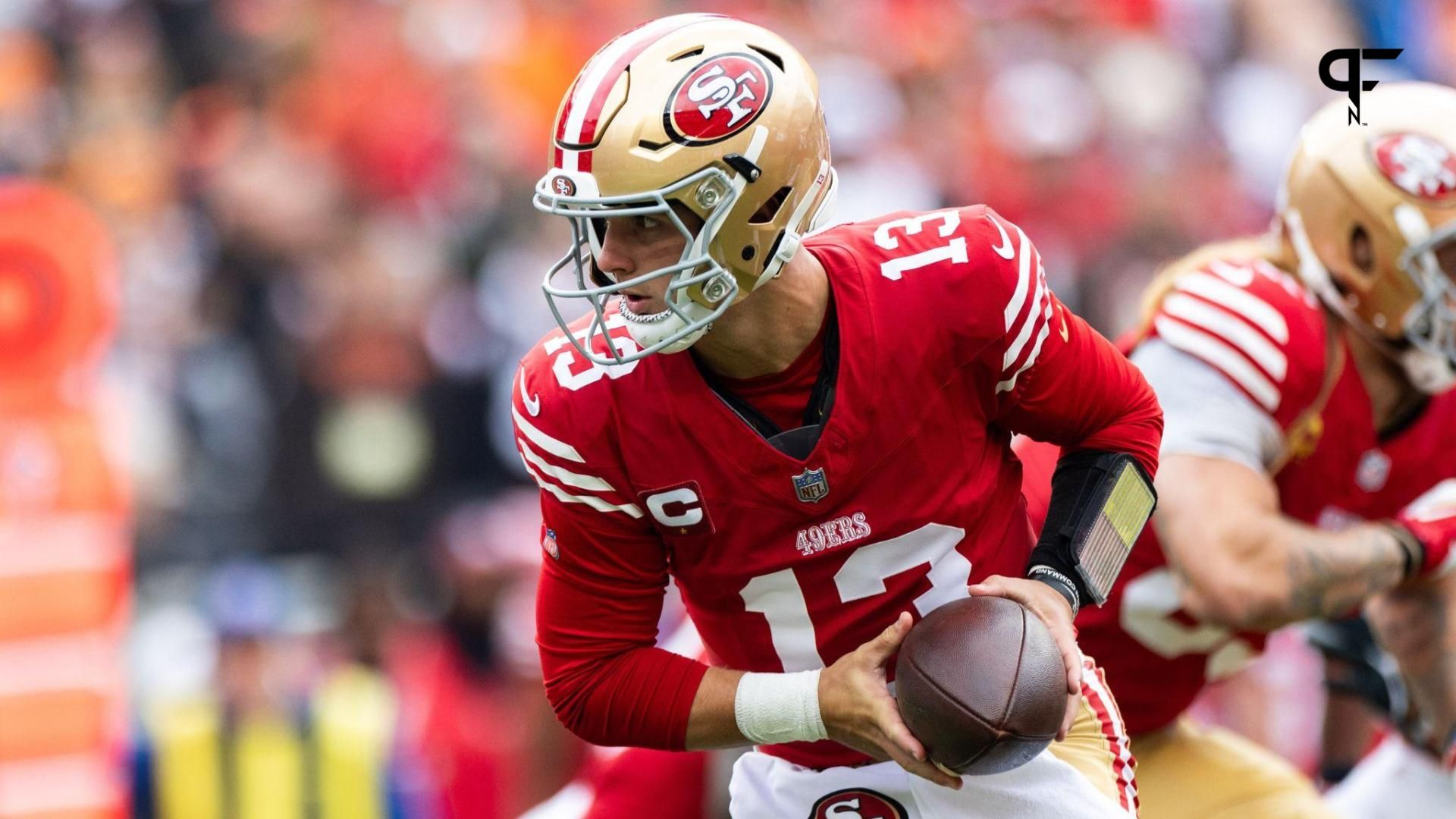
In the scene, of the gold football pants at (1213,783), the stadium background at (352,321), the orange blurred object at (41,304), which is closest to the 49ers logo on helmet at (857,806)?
the gold football pants at (1213,783)

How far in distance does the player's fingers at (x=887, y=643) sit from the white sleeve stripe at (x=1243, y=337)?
1.18 meters

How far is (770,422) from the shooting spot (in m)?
3.03

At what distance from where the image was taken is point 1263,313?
12.2ft

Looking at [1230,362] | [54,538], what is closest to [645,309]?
[1230,362]

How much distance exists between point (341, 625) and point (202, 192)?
204cm

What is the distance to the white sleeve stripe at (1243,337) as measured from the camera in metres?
3.69

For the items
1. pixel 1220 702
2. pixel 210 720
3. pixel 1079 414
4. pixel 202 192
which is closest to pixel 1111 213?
pixel 1220 702

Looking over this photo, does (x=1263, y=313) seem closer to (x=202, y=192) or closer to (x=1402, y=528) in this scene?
(x=1402, y=528)

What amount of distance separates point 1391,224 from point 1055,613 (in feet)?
4.65

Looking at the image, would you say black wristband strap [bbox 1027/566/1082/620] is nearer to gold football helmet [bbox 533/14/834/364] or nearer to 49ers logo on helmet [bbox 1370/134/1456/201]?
gold football helmet [bbox 533/14/834/364]

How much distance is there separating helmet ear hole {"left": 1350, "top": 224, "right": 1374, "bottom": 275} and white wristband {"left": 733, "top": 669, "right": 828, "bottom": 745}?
5.40ft

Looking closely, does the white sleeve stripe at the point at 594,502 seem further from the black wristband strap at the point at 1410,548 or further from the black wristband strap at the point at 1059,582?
the black wristband strap at the point at 1410,548

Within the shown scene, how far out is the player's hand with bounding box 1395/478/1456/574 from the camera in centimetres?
384

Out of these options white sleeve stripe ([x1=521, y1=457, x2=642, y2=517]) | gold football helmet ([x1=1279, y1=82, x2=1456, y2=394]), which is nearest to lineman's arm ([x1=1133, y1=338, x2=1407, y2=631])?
gold football helmet ([x1=1279, y1=82, x2=1456, y2=394])
